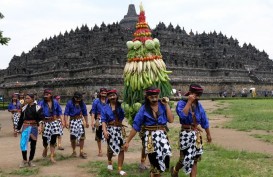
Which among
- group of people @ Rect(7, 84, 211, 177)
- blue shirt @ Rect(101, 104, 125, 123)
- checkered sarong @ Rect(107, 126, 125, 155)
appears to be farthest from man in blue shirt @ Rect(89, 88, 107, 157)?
checkered sarong @ Rect(107, 126, 125, 155)

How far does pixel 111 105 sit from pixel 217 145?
5.00 meters

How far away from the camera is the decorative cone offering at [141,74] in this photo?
8.72 meters

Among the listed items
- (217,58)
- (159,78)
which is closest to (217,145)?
(159,78)

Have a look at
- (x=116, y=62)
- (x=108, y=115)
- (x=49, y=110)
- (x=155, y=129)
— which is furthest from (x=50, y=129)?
(x=116, y=62)

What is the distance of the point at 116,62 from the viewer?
4306 centimetres

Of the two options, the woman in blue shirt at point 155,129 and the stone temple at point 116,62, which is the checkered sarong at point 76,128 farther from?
the stone temple at point 116,62

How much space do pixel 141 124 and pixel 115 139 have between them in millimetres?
1780

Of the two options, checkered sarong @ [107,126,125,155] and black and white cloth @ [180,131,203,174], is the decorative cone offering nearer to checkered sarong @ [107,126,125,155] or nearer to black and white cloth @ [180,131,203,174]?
checkered sarong @ [107,126,125,155]

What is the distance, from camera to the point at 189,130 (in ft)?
23.1

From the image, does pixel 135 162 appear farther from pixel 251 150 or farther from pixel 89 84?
pixel 89 84

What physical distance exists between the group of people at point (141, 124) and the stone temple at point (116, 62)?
87.4ft

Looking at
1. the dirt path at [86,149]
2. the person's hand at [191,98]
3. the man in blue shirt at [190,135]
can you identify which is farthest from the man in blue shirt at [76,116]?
the person's hand at [191,98]

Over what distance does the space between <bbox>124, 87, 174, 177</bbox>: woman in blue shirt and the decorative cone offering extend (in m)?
1.79

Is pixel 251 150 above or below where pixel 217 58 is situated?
below
